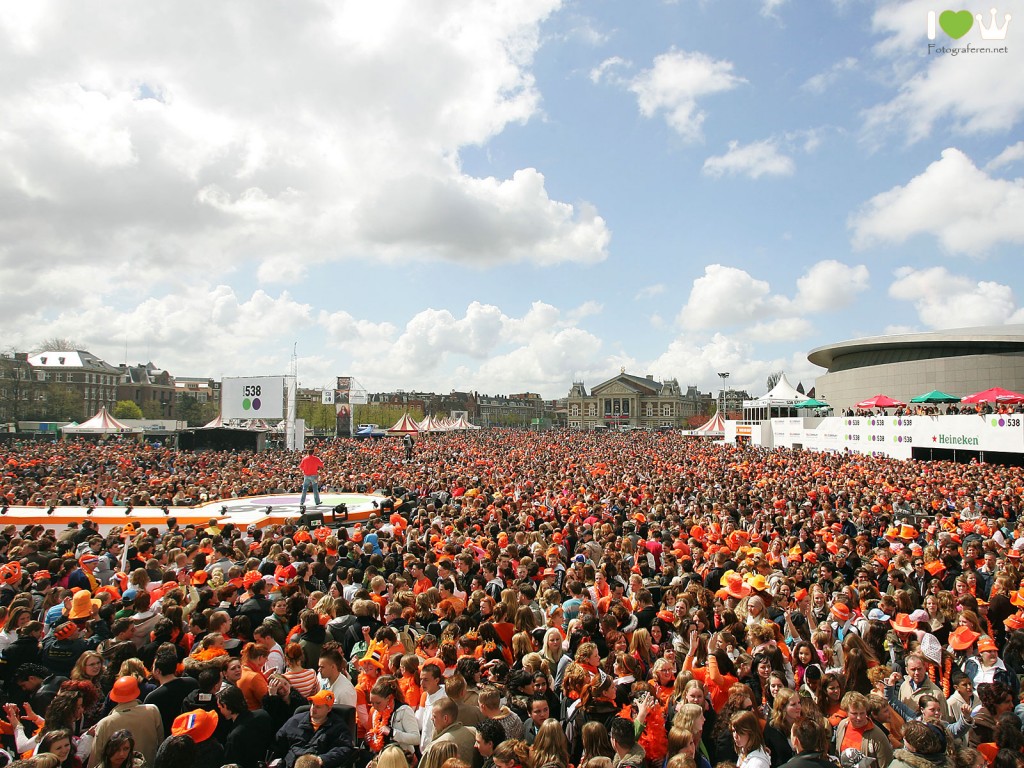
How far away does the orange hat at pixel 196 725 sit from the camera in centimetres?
357

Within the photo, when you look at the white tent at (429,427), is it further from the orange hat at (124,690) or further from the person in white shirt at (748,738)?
the person in white shirt at (748,738)

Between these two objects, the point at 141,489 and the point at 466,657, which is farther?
the point at 141,489

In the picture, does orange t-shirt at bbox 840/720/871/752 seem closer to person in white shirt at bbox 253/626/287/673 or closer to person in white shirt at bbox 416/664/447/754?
person in white shirt at bbox 416/664/447/754

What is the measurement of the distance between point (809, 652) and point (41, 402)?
93535mm

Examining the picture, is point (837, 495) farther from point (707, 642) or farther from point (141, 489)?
point (141, 489)

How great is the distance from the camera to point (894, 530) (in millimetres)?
10633

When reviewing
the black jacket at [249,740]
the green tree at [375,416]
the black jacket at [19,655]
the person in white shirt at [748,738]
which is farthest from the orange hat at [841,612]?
the green tree at [375,416]

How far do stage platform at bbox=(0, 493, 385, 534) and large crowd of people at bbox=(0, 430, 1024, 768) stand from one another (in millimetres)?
4592

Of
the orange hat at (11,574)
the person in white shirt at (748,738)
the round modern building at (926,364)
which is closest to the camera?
the person in white shirt at (748,738)

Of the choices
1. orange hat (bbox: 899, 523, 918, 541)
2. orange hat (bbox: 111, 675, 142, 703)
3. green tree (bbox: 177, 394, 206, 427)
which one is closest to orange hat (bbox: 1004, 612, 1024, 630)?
orange hat (bbox: 899, 523, 918, 541)

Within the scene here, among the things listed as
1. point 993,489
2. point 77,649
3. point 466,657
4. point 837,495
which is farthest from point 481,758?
point 993,489

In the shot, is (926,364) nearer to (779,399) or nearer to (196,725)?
(779,399)

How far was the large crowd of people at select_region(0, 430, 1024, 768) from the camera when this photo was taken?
11.9 ft

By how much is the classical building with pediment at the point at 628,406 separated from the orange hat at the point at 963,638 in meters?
145
